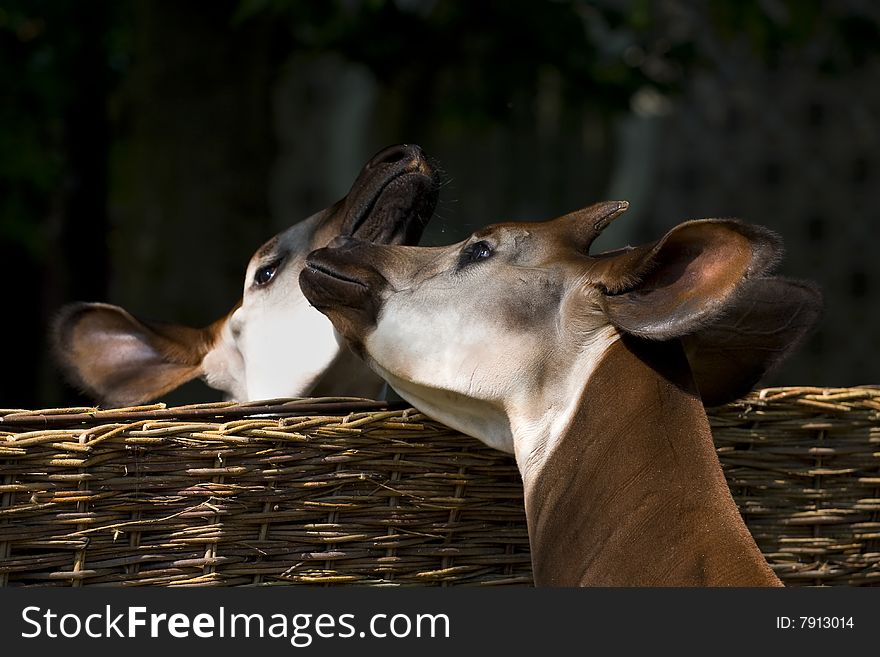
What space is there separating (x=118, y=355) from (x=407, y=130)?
2.88 metres

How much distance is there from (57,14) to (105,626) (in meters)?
4.45

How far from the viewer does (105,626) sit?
7.18 feet

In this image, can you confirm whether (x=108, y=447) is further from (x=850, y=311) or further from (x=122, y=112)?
(x=850, y=311)

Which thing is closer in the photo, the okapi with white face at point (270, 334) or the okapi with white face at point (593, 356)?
the okapi with white face at point (593, 356)

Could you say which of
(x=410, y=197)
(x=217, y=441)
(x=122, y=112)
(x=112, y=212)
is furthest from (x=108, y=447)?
(x=112, y=212)

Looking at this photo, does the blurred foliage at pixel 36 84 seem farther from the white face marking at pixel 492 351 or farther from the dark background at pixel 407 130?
the white face marking at pixel 492 351

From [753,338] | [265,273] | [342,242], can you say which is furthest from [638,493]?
[265,273]

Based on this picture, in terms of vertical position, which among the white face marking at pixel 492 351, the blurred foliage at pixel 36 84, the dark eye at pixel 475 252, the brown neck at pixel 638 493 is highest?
the blurred foliage at pixel 36 84

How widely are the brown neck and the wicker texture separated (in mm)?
201

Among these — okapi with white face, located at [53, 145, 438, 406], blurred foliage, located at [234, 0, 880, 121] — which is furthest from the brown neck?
blurred foliage, located at [234, 0, 880, 121]

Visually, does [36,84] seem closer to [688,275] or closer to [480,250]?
[480,250]

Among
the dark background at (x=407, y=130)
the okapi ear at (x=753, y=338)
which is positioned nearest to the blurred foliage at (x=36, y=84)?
the dark background at (x=407, y=130)

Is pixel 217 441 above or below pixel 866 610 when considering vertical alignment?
above

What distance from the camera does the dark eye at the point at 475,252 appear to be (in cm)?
253
